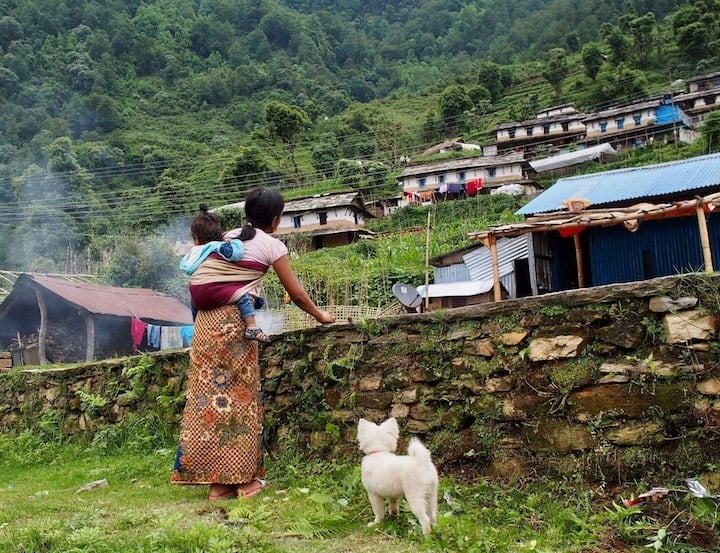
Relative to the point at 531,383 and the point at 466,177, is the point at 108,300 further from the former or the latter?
the point at 466,177

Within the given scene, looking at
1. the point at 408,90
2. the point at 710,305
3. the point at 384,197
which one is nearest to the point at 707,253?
the point at 710,305

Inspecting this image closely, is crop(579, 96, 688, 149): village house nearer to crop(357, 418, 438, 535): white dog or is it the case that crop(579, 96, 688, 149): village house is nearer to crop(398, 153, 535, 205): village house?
crop(398, 153, 535, 205): village house

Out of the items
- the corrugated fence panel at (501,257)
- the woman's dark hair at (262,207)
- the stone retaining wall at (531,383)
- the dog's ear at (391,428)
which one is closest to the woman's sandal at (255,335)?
the woman's dark hair at (262,207)

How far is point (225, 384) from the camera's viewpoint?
4.07m

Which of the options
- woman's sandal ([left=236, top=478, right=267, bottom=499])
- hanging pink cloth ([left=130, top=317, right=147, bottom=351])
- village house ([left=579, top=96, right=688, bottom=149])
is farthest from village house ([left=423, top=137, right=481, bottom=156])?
woman's sandal ([left=236, top=478, right=267, bottom=499])

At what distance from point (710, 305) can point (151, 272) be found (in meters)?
24.1

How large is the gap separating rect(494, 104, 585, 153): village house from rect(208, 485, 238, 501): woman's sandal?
191 ft

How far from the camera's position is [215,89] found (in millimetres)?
95000

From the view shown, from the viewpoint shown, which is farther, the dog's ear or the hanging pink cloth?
the hanging pink cloth

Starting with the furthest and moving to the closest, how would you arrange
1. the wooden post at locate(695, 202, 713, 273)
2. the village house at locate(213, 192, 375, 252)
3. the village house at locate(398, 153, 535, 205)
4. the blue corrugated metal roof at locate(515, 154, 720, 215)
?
1. the village house at locate(398, 153, 535, 205)
2. the village house at locate(213, 192, 375, 252)
3. the blue corrugated metal roof at locate(515, 154, 720, 215)
4. the wooden post at locate(695, 202, 713, 273)

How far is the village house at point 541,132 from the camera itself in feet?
187

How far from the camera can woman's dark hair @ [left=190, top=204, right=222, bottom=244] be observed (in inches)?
172

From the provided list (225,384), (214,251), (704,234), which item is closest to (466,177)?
(704,234)

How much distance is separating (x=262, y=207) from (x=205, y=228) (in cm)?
45
